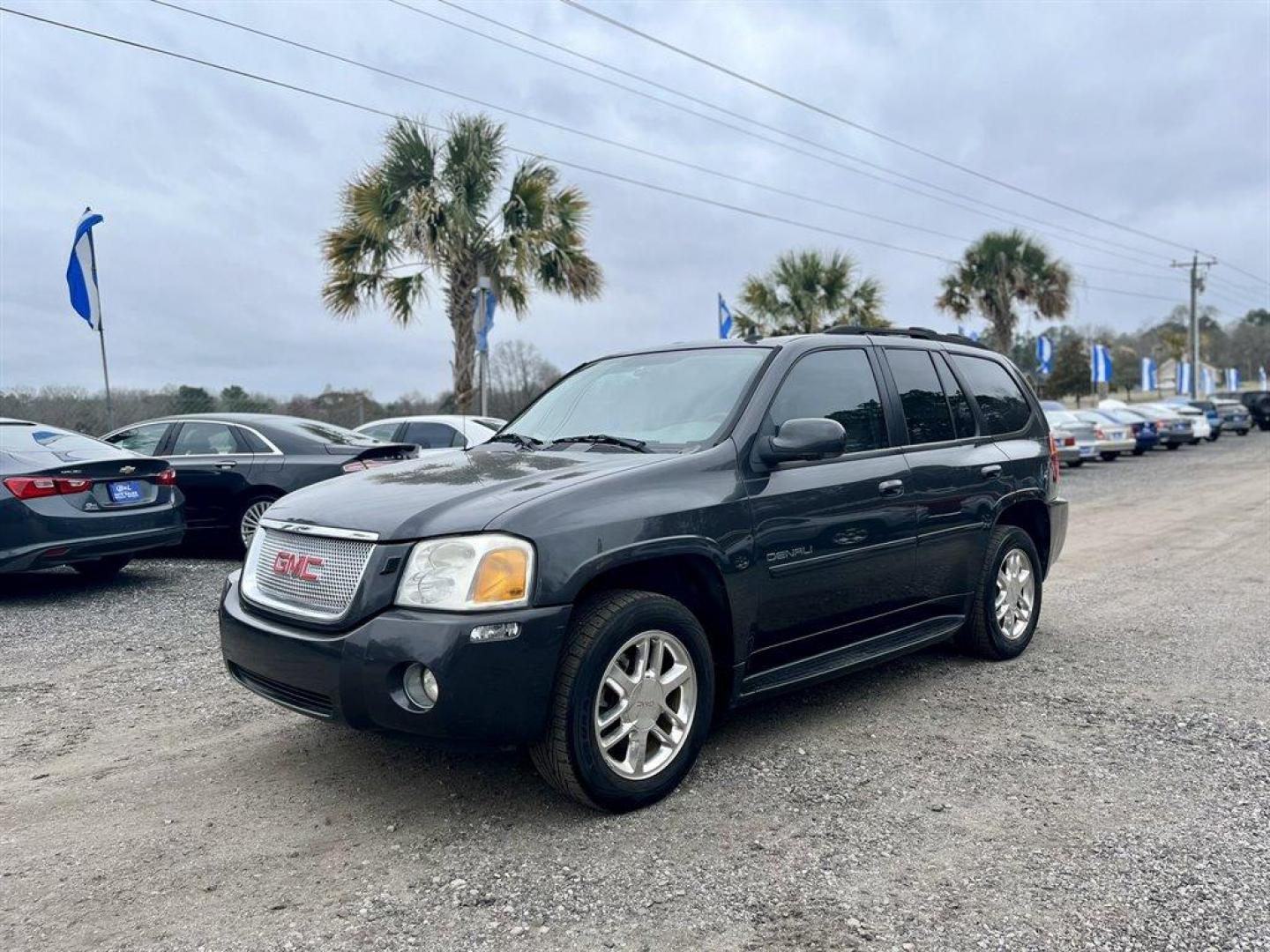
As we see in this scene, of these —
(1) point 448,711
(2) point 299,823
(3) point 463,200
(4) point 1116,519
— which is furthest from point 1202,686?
(3) point 463,200

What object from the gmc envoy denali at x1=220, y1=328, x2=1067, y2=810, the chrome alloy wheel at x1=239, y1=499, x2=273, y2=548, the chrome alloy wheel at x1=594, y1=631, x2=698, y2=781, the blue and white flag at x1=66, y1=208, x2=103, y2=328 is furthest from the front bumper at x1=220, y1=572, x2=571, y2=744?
the blue and white flag at x1=66, y1=208, x2=103, y2=328

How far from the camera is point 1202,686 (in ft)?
17.3

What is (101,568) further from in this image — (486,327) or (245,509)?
(486,327)

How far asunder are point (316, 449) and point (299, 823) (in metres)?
6.43

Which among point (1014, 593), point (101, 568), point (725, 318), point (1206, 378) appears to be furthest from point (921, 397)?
point (1206, 378)

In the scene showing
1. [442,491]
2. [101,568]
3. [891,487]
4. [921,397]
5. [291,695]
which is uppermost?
[921,397]

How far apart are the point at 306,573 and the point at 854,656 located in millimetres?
2376

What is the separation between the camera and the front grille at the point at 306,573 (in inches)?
140

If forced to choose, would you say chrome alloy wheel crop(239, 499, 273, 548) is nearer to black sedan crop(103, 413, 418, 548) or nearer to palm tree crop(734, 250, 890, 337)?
black sedan crop(103, 413, 418, 548)

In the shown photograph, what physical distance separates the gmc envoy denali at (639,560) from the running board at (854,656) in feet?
0.04

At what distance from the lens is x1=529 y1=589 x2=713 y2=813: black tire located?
136 inches

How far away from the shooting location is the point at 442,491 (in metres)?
→ 3.77

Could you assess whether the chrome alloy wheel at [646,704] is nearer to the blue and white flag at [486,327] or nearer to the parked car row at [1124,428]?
the blue and white flag at [486,327]

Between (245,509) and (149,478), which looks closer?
(149,478)
